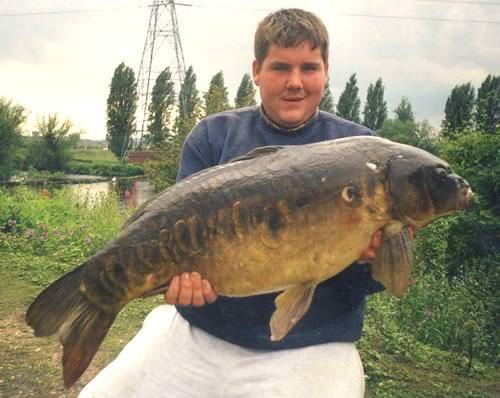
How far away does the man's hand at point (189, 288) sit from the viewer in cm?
229

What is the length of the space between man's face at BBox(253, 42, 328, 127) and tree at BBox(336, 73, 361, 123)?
48580 mm

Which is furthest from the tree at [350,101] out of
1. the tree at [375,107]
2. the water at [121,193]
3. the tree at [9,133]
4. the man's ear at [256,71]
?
the man's ear at [256,71]

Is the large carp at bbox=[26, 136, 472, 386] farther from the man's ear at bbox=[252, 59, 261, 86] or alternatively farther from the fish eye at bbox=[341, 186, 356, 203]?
the man's ear at bbox=[252, 59, 261, 86]

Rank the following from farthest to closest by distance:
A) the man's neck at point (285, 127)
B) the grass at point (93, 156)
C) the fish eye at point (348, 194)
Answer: the grass at point (93, 156), the man's neck at point (285, 127), the fish eye at point (348, 194)

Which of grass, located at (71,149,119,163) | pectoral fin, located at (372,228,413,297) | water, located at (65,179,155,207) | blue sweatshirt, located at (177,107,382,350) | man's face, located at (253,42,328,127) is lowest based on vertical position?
grass, located at (71,149,119,163)

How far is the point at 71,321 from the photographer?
229cm

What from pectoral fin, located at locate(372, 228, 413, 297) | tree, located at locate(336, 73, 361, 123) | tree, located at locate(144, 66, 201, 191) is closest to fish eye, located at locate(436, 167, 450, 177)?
pectoral fin, located at locate(372, 228, 413, 297)

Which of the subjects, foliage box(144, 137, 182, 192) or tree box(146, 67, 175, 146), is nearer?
foliage box(144, 137, 182, 192)

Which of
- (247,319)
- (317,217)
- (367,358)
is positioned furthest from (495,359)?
(317,217)

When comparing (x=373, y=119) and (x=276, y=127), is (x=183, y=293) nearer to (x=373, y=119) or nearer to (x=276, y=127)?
(x=276, y=127)

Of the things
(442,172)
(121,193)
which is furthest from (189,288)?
(121,193)

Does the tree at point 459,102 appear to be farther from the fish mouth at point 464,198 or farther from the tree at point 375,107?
the fish mouth at point 464,198

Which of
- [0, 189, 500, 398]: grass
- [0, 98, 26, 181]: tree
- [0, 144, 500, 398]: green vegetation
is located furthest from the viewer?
[0, 98, 26, 181]: tree

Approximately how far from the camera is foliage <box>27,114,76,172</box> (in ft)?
155
